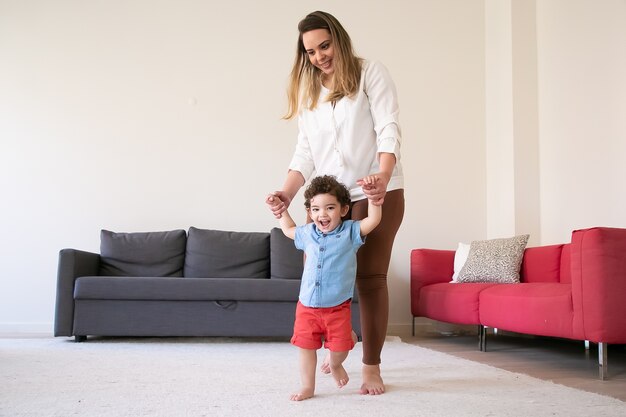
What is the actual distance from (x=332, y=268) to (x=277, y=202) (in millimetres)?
301

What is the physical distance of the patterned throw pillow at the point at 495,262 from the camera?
3938 millimetres

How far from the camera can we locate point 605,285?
2.52 m

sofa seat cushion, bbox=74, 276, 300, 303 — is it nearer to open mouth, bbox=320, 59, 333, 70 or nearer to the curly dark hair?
the curly dark hair

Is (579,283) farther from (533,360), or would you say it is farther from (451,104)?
(451,104)

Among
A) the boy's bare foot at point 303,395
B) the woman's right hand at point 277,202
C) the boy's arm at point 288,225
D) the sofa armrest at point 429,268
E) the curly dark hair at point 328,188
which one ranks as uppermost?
the curly dark hair at point 328,188

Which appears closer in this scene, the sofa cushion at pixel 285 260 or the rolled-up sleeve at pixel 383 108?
the rolled-up sleeve at pixel 383 108

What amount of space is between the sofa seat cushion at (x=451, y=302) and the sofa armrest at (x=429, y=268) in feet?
0.28

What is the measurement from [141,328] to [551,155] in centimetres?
321

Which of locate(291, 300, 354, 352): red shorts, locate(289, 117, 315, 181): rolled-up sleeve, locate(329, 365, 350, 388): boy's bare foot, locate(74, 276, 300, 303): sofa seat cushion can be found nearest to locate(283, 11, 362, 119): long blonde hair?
locate(289, 117, 315, 181): rolled-up sleeve

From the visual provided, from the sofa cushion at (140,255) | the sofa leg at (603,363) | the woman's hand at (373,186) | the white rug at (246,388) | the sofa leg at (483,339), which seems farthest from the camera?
the sofa cushion at (140,255)

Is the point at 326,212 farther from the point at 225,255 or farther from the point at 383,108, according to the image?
the point at 225,255

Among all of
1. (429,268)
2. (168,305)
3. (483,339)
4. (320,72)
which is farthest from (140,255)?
(320,72)

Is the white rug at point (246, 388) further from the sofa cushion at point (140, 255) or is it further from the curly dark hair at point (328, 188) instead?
the sofa cushion at point (140, 255)

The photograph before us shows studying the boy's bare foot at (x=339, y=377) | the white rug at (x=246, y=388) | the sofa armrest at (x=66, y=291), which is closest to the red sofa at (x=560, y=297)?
the white rug at (x=246, y=388)
